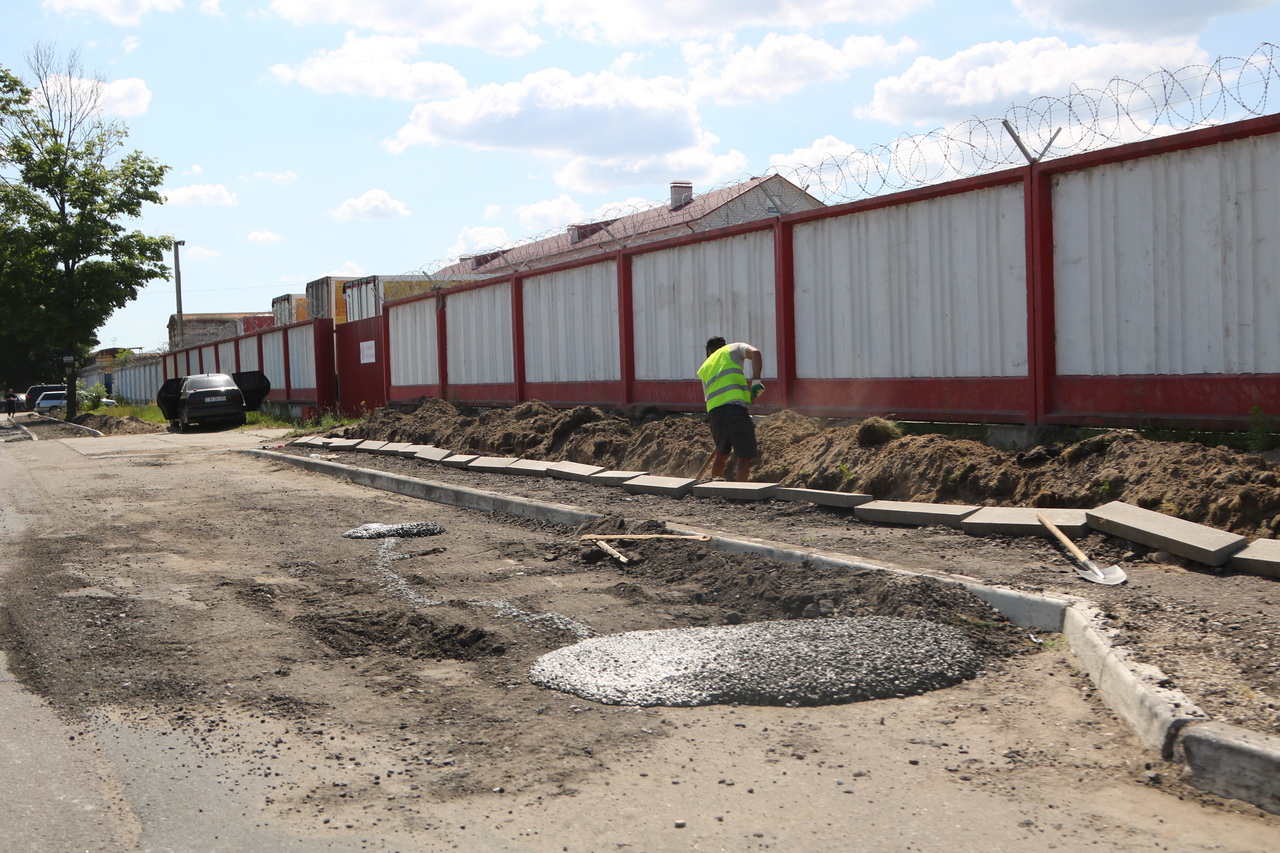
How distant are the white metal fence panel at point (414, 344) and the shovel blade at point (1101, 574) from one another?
15363mm

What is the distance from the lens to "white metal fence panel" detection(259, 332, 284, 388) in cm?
3094

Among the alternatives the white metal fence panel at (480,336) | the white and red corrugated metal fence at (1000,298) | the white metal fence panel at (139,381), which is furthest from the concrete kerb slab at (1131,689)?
the white metal fence panel at (139,381)

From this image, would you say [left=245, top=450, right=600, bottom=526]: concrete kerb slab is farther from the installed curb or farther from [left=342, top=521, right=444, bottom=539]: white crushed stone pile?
the installed curb

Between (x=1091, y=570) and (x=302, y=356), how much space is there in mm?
25940

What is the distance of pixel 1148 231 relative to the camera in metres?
8.05

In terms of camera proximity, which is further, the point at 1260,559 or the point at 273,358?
the point at 273,358

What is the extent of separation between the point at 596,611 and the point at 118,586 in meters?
3.31

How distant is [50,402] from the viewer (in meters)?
54.0

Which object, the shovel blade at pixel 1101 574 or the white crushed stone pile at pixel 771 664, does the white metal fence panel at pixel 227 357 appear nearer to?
the white crushed stone pile at pixel 771 664

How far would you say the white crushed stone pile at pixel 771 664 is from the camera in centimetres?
441

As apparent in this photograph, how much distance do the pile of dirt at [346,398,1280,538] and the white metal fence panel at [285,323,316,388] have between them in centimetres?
1621

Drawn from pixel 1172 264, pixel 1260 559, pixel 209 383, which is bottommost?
pixel 1260 559

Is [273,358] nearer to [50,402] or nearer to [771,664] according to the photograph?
[50,402]

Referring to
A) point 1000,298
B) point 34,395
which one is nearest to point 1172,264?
point 1000,298
